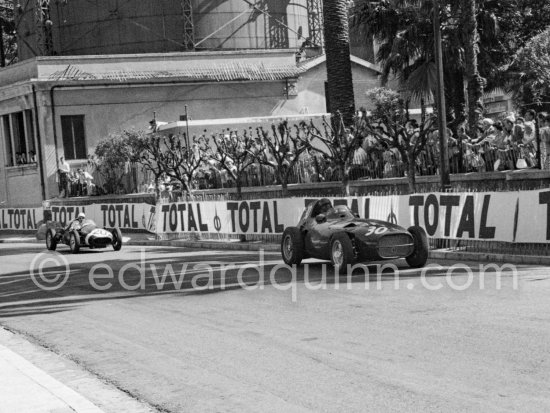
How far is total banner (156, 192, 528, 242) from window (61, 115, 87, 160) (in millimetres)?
19936

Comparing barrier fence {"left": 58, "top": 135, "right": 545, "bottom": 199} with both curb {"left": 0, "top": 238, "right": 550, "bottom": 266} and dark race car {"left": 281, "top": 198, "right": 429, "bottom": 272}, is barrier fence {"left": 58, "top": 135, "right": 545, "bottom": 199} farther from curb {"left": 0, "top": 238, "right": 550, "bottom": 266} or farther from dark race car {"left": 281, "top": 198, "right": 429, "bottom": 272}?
dark race car {"left": 281, "top": 198, "right": 429, "bottom": 272}

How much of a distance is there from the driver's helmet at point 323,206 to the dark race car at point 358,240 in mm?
286

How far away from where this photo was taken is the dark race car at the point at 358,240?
55.2ft

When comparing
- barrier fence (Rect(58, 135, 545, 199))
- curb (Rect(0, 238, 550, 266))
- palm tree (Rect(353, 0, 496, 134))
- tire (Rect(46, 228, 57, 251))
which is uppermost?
palm tree (Rect(353, 0, 496, 134))

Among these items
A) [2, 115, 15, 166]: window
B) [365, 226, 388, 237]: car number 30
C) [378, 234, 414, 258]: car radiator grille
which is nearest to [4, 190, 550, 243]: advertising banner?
[378, 234, 414, 258]: car radiator grille

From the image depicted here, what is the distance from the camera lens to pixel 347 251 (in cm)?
1683

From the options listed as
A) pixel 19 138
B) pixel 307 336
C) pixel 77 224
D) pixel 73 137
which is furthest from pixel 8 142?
pixel 307 336

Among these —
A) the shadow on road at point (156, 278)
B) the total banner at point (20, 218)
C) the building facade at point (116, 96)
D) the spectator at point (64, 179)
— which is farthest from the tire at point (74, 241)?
the building facade at point (116, 96)

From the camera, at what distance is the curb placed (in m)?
17.7

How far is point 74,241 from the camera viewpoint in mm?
28078

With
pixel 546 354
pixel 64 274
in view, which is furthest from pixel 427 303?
pixel 64 274

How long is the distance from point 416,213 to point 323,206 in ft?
9.87

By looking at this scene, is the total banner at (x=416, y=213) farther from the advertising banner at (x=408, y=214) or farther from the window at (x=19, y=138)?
the window at (x=19, y=138)

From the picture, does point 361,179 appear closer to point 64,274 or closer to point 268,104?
point 64,274
